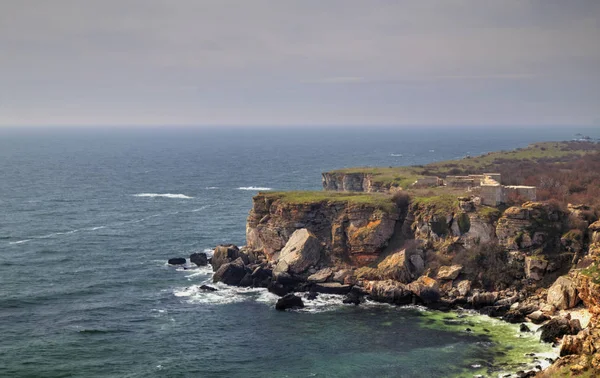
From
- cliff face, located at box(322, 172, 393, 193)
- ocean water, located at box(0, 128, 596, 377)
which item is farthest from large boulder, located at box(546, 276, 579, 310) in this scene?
cliff face, located at box(322, 172, 393, 193)

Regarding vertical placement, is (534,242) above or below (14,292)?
above

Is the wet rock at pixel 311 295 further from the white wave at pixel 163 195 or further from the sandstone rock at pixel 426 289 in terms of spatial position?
the white wave at pixel 163 195

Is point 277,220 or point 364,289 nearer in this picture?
point 364,289

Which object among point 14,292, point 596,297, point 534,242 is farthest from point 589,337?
point 14,292

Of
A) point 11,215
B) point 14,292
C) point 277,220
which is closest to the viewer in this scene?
point 14,292

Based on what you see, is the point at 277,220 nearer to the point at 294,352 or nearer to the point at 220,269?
the point at 220,269

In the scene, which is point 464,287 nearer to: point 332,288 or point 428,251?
point 428,251

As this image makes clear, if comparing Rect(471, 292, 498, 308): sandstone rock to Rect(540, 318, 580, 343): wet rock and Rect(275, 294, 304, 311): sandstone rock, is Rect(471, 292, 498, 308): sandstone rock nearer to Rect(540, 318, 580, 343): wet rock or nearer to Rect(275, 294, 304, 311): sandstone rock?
Rect(540, 318, 580, 343): wet rock
